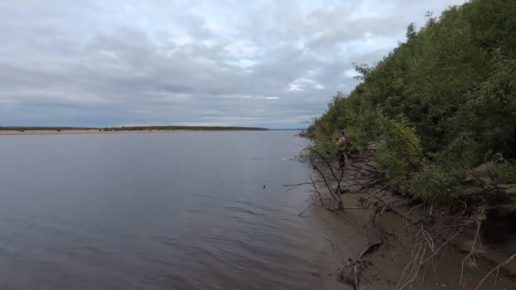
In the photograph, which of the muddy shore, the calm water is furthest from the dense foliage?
the calm water

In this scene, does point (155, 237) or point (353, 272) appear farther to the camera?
point (155, 237)

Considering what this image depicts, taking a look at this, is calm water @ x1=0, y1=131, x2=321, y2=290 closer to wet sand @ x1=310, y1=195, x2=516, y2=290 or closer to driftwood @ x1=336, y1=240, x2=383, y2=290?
wet sand @ x1=310, y1=195, x2=516, y2=290

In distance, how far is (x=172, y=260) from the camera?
7281 mm

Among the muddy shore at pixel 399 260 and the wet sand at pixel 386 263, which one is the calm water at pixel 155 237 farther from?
the muddy shore at pixel 399 260

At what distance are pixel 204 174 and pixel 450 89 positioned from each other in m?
16.6

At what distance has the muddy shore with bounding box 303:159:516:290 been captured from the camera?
538 centimetres

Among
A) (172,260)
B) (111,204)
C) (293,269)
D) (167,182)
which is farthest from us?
(167,182)

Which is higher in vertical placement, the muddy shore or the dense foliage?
the dense foliage

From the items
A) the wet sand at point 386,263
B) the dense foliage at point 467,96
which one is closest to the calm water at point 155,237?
the wet sand at point 386,263

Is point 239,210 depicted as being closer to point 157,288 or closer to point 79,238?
point 79,238

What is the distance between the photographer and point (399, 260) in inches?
256

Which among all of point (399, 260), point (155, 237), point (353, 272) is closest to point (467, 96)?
point (399, 260)

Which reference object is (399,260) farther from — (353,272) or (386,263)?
(353,272)

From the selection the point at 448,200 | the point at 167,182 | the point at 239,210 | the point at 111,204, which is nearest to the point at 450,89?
the point at 448,200
